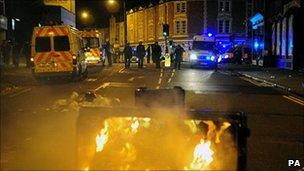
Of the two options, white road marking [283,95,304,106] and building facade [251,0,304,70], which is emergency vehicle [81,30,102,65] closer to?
building facade [251,0,304,70]

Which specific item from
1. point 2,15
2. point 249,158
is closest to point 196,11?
point 2,15

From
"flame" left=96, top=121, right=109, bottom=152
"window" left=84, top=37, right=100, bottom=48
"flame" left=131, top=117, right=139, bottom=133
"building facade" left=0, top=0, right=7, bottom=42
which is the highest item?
"building facade" left=0, top=0, right=7, bottom=42

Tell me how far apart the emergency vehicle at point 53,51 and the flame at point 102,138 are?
18.2m

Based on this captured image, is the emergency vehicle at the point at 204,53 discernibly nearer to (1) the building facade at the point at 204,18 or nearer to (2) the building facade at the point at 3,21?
(2) the building facade at the point at 3,21

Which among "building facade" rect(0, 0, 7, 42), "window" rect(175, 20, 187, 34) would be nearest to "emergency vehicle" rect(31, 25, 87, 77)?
"building facade" rect(0, 0, 7, 42)

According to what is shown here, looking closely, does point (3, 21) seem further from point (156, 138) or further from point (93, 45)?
point (156, 138)

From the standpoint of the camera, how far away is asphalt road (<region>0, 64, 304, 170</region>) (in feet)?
24.2

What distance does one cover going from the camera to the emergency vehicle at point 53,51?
22.0 meters

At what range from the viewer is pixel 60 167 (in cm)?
674

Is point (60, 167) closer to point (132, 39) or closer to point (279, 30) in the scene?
point (279, 30)

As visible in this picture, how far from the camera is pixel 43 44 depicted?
72.3ft

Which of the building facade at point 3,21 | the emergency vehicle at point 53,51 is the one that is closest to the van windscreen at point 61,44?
the emergency vehicle at point 53,51

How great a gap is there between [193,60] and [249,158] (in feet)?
109

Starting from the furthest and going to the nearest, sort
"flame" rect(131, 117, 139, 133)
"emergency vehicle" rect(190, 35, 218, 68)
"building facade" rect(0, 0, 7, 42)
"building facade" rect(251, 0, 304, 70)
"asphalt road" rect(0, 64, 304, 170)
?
"building facade" rect(0, 0, 7, 42) → "emergency vehicle" rect(190, 35, 218, 68) → "building facade" rect(251, 0, 304, 70) → "asphalt road" rect(0, 64, 304, 170) → "flame" rect(131, 117, 139, 133)
